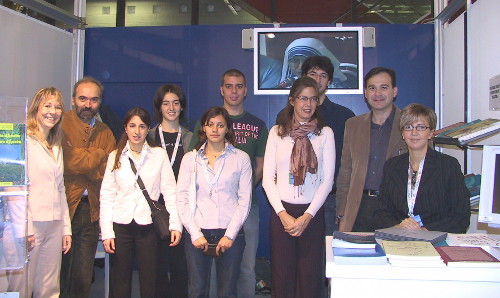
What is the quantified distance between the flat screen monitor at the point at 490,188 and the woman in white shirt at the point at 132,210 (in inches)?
66.4

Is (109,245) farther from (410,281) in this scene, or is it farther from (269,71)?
(269,71)

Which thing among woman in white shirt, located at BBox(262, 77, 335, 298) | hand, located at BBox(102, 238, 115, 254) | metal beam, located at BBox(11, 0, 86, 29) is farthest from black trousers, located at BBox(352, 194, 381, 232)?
metal beam, located at BBox(11, 0, 86, 29)

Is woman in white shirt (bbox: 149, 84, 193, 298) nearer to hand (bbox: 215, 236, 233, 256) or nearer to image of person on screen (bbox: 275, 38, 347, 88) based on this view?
hand (bbox: 215, 236, 233, 256)

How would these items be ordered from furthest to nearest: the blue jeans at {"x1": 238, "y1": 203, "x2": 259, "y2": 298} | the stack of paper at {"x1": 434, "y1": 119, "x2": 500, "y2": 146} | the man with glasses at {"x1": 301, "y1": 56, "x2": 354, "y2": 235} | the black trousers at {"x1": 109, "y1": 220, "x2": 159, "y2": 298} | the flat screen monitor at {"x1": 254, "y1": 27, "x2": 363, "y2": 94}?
the flat screen monitor at {"x1": 254, "y1": 27, "x2": 363, "y2": 94}, the man with glasses at {"x1": 301, "y1": 56, "x2": 354, "y2": 235}, the blue jeans at {"x1": 238, "y1": 203, "x2": 259, "y2": 298}, the black trousers at {"x1": 109, "y1": 220, "x2": 159, "y2": 298}, the stack of paper at {"x1": 434, "y1": 119, "x2": 500, "y2": 146}

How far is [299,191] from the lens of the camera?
278cm

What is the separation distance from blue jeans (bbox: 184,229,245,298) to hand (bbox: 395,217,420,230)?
971mm

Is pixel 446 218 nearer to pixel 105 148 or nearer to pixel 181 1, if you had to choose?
pixel 105 148

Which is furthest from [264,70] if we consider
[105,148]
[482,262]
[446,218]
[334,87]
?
[482,262]

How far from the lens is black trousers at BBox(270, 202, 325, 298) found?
8.90 feet

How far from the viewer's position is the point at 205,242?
269cm

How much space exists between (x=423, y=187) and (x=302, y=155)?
0.71 meters

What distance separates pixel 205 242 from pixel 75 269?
945 mm

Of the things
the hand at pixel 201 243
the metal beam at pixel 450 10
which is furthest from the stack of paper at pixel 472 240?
the metal beam at pixel 450 10

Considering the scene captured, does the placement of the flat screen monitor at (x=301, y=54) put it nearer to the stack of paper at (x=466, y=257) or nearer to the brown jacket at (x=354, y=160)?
the brown jacket at (x=354, y=160)
